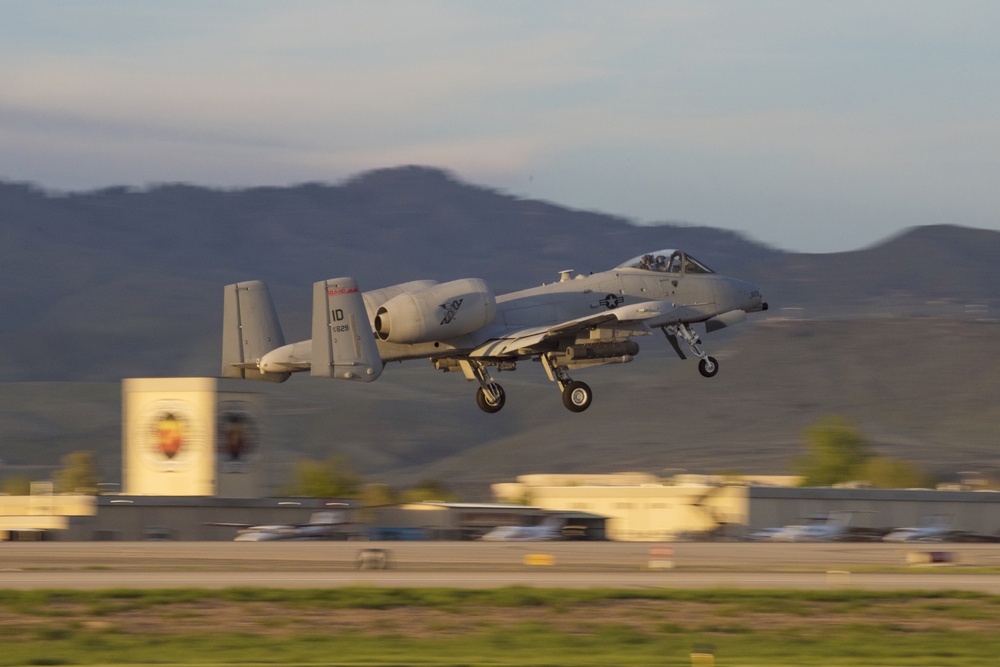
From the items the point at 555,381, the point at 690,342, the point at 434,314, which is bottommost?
the point at 555,381

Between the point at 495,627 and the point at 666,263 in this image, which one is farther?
the point at 666,263

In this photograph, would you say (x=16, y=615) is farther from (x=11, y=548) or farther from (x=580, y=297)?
(x=11, y=548)

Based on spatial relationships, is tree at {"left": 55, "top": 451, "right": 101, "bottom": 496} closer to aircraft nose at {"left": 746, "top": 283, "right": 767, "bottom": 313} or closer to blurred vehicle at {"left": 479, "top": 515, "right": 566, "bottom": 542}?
blurred vehicle at {"left": 479, "top": 515, "right": 566, "bottom": 542}

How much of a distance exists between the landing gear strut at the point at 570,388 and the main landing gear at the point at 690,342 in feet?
9.70

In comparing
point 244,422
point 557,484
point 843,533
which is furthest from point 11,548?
point 557,484

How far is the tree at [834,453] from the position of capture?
157m

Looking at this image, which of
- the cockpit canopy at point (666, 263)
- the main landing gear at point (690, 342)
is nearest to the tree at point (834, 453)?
the cockpit canopy at point (666, 263)

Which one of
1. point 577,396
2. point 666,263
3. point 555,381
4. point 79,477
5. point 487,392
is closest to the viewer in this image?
point 555,381

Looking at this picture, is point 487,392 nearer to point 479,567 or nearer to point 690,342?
point 690,342

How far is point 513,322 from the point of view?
1644 inches

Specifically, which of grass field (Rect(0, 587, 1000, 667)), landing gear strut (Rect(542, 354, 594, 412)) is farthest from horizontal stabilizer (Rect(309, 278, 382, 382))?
grass field (Rect(0, 587, 1000, 667))

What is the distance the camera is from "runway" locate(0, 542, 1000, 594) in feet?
140

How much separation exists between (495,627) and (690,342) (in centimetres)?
1353

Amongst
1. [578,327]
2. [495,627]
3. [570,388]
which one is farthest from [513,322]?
[495,627]
